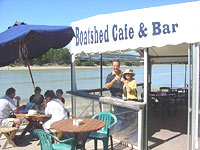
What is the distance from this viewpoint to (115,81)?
17.2 ft

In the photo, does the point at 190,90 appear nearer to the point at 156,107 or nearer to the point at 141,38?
the point at 141,38

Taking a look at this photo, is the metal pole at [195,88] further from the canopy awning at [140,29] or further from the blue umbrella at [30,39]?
the blue umbrella at [30,39]

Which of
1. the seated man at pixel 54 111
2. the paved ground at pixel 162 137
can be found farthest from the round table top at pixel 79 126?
the paved ground at pixel 162 137

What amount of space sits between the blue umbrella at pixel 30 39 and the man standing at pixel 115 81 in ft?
4.23

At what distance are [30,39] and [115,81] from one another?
255 centimetres

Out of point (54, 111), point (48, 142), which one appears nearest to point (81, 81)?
point (54, 111)

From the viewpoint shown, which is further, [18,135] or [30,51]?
[30,51]

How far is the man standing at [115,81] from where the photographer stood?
5070 mm

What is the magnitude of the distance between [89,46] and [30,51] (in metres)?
2.28

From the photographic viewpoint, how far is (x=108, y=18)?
5.04 meters

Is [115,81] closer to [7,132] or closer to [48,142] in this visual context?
[48,142]

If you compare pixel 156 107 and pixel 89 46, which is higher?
pixel 89 46

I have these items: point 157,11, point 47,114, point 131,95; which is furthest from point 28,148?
point 157,11

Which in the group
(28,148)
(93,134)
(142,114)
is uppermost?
(142,114)
